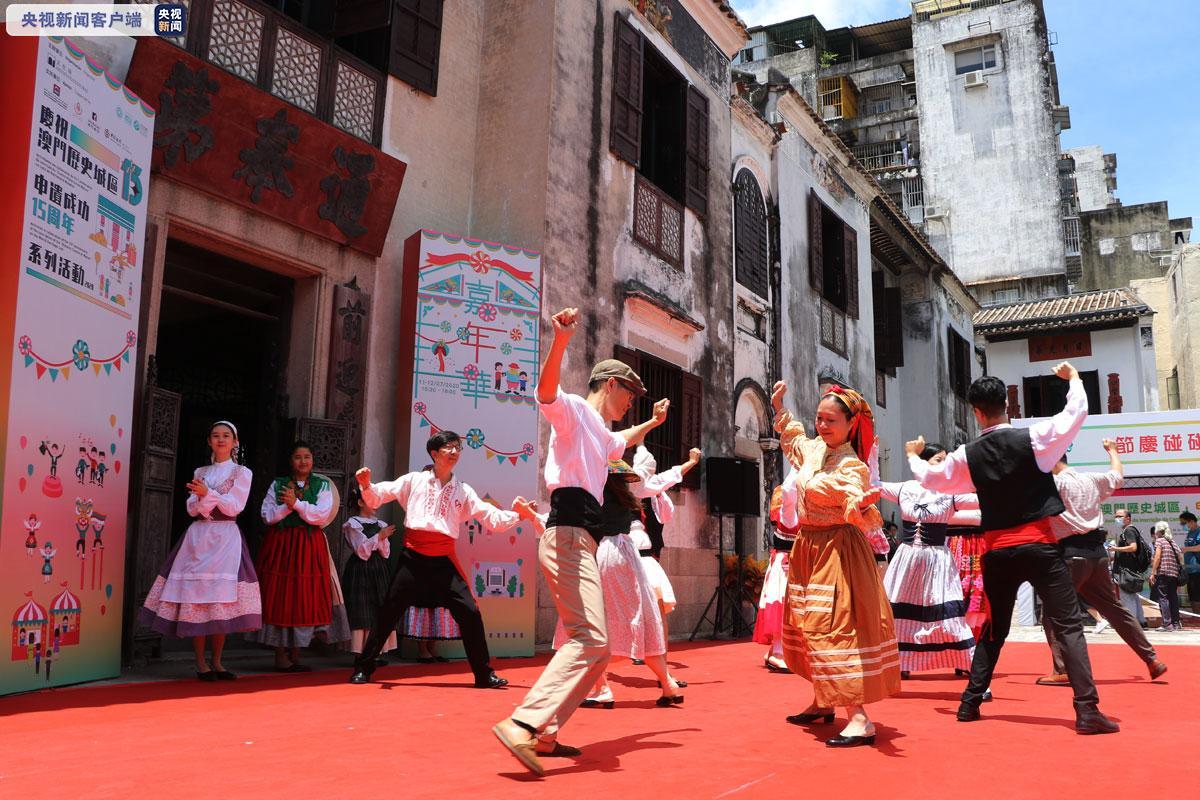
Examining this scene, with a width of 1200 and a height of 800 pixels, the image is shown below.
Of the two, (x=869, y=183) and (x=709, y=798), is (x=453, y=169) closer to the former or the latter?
(x=709, y=798)

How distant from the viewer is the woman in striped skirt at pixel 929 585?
22.9 feet

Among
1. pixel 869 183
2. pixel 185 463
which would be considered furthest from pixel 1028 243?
pixel 185 463

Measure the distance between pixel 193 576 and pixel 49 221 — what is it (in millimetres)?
2310

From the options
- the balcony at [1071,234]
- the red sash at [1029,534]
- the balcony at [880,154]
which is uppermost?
the balcony at [880,154]

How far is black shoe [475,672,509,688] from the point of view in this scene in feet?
20.7

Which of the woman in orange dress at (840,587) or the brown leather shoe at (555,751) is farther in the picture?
the woman in orange dress at (840,587)

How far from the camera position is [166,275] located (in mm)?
9086

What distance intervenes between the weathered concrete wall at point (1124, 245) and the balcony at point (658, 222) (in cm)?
3013

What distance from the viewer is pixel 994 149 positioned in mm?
32625

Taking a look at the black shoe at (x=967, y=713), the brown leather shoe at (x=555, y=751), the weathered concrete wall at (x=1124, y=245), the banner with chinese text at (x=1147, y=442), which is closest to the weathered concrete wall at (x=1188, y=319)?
the weathered concrete wall at (x=1124, y=245)

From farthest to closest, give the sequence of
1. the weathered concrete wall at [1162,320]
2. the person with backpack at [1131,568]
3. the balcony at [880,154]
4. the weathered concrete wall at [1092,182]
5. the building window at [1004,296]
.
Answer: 1. the weathered concrete wall at [1092,182]
2. the balcony at [880,154]
3. the weathered concrete wall at [1162,320]
4. the building window at [1004,296]
5. the person with backpack at [1131,568]

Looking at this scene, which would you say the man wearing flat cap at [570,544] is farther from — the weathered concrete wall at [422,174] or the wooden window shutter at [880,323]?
the wooden window shutter at [880,323]

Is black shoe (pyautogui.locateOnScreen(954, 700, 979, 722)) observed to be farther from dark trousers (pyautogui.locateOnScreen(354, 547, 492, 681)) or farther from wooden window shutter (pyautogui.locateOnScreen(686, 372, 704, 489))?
wooden window shutter (pyautogui.locateOnScreen(686, 372, 704, 489))

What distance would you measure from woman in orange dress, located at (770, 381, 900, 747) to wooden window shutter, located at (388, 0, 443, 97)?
6305 millimetres
